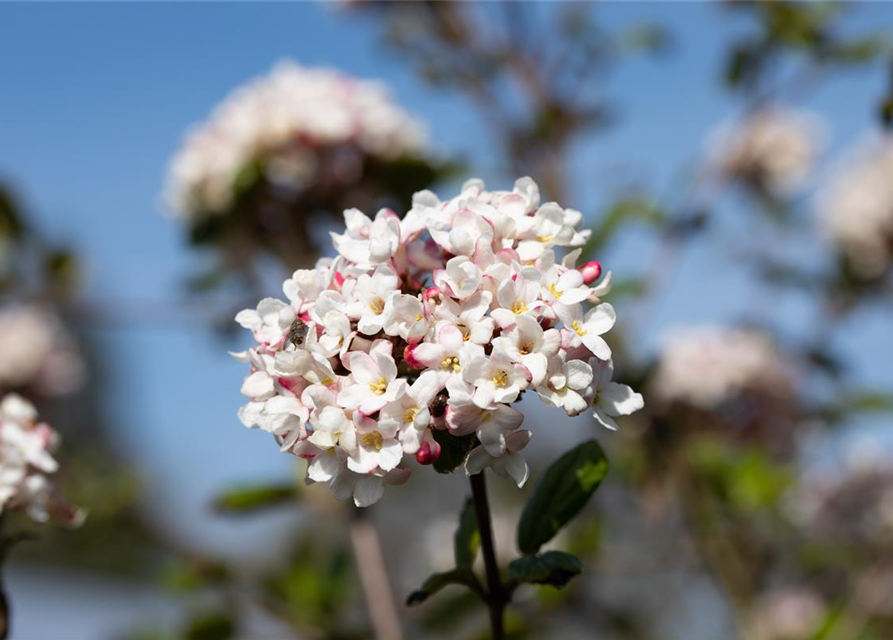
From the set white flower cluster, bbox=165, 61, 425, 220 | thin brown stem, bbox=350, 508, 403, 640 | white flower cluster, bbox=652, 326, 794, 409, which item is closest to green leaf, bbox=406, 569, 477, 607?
thin brown stem, bbox=350, 508, 403, 640

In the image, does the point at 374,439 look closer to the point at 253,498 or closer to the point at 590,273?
the point at 590,273

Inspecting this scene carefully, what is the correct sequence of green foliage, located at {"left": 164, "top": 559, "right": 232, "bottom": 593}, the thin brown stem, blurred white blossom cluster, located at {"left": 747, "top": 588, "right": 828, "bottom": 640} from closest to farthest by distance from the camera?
the thin brown stem
green foliage, located at {"left": 164, "top": 559, "right": 232, "bottom": 593}
blurred white blossom cluster, located at {"left": 747, "top": 588, "right": 828, "bottom": 640}

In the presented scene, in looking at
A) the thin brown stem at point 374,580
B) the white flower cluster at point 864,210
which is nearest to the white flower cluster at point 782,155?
the white flower cluster at point 864,210

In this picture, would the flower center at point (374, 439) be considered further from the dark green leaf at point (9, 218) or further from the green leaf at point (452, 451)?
the dark green leaf at point (9, 218)

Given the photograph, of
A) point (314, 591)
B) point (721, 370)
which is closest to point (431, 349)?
point (314, 591)

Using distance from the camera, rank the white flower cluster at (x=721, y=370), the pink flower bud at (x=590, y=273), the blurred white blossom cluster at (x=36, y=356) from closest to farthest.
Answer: the pink flower bud at (x=590, y=273)
the white flower cluster at (x=721, y=370)
the blurred white blossom cluster at (x=36, y=356)

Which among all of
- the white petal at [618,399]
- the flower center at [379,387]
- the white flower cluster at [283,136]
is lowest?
the white petal at [618,399]

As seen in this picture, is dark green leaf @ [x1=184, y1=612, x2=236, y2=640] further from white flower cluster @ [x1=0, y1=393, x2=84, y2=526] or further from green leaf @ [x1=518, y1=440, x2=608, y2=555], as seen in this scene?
green leaf @ [x1=518, y1=440, x2=608, y2=555]
